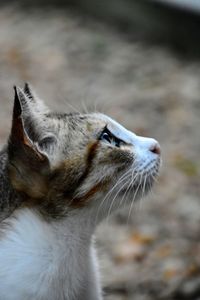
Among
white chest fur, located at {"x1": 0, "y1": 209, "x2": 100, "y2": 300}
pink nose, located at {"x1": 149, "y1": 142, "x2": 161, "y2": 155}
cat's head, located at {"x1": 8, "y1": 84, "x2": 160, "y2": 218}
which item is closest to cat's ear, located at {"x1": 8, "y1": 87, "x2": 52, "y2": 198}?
cat's head, located at {"x1": 8, "y1": 84, "x2": 160, "y2": 218}

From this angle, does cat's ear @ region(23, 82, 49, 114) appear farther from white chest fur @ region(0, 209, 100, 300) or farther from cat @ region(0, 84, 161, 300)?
white chest fur @ region(0, 209, 100, 300)

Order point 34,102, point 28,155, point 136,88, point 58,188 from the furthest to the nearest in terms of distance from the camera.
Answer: point 136,88 → point 34,102 → point 58,188 → point 28,155

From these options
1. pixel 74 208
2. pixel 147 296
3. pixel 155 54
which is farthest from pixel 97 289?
pixel 155 54

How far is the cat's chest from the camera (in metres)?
3.52

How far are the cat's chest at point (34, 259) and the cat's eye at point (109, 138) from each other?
39cm

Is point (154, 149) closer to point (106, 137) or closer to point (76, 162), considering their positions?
point (106, 137)

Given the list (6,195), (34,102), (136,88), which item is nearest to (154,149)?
(34,102)

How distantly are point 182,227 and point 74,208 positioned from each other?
1.94 metres

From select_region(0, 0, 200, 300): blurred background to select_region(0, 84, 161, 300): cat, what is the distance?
4.27 ft

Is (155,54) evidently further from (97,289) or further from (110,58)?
(97,289)

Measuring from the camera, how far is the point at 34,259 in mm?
3574

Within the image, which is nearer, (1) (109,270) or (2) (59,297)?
(2) (59,297)

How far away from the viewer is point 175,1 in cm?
765

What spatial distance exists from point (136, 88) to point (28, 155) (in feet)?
12.5
